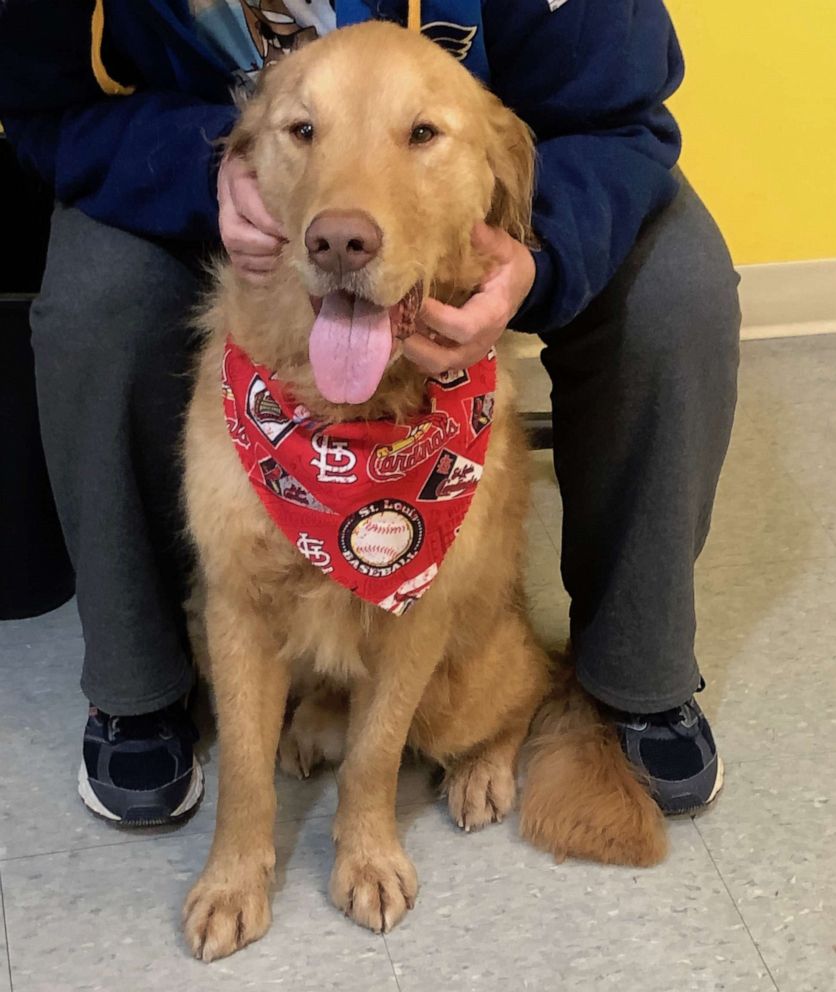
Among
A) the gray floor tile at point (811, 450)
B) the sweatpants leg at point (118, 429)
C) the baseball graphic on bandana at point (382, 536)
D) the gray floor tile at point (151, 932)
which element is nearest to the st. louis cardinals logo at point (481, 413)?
the baseball graphic on bandana at point (382, 536)

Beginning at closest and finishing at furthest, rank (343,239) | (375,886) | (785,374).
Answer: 1. (343,239)
2. (375,886)
3. (785,374)

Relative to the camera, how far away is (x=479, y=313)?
3.85ft

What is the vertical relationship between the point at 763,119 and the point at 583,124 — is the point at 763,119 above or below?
below

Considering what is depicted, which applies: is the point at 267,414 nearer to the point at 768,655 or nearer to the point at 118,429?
the point at 118,429

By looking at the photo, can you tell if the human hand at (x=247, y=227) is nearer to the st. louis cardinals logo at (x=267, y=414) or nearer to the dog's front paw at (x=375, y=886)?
the st. louis cardinals logo at (x=267, y=414)

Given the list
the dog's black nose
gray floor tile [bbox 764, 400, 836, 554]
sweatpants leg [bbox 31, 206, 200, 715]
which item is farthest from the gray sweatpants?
gray floor tile [bbox 764, 400, 836, 554]

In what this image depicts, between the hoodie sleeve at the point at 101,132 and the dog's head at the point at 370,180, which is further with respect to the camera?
the hoodie sleeve at the point at 101,132

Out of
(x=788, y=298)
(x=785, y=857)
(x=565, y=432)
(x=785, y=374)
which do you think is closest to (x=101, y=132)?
(x=565, y=432)

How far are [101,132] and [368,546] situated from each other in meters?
0.56

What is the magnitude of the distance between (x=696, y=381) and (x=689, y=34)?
112 cm

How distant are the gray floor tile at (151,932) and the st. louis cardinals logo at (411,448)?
0.55 metres

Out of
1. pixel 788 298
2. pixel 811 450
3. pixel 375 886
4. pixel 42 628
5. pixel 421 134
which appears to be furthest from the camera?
pixel 788 298

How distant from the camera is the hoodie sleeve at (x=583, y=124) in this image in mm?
1294

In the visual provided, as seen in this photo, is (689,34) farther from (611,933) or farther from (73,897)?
(73,897)
